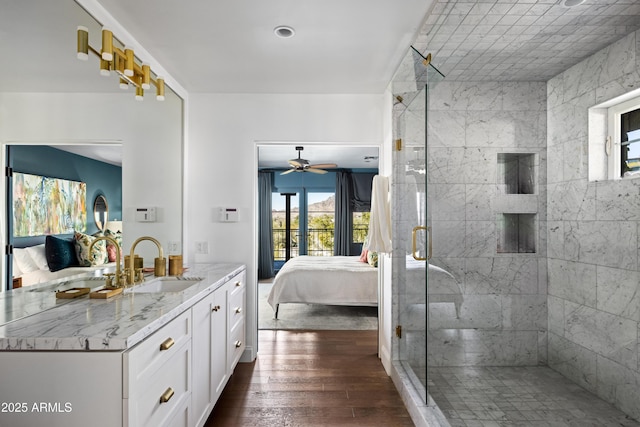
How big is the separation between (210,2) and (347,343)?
3060mm

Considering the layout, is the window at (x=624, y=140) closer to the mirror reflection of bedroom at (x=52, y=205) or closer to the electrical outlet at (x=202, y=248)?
the mirror reflection of bedroom at (x=52, y=205)

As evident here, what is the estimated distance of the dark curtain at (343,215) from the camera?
746 cm

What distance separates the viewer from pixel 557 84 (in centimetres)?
229

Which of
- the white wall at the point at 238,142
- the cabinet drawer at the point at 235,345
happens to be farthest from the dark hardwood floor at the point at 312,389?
the white wall at the point at 238,142

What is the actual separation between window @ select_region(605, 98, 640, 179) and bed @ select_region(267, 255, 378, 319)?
9.22 feet

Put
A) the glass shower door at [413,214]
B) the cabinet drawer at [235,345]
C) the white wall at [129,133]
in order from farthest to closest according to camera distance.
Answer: the cabinet drawer at [235,345]
the glass shower door at [413,214]
the white wall at [129,133]

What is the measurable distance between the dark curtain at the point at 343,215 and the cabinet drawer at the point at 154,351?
5.90 meters

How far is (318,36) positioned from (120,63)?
117cm

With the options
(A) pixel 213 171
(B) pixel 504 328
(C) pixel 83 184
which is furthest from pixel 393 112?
(C) pixel 83 184

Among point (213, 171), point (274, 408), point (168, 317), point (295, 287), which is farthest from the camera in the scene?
point (295, 287)

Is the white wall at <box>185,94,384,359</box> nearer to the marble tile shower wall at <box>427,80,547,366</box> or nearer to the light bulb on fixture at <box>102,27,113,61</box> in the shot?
the marble tile shower wall at <box>427,80,547,366</box>

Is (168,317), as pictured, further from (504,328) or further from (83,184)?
(504,328)

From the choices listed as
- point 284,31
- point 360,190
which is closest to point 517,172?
point 284,31

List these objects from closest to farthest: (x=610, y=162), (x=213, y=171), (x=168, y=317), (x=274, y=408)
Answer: (x=168, y=317)
(x=610, y=162)
(x=274, y=408)
(x=213, y=171)
